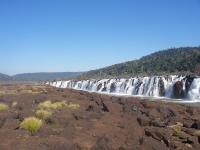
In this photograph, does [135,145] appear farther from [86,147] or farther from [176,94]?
[176,94]

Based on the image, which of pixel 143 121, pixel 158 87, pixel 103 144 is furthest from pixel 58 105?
pixel 158 87

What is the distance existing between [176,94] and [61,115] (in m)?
50.1

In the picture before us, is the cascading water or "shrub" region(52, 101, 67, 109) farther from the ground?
the cascading water

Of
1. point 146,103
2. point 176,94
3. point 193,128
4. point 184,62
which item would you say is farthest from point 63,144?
point 184,62

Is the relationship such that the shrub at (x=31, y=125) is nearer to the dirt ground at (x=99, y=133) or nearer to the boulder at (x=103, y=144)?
the dirt ground at (x=99, y=133)

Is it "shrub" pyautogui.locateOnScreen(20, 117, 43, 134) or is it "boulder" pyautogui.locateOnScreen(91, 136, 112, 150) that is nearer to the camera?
"boulder" pyautogui.locateOnScreen(91, 136, 112, 150)

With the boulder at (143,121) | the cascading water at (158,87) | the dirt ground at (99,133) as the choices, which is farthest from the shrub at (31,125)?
the cascading water at (158,87)

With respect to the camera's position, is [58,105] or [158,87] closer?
[58,105]

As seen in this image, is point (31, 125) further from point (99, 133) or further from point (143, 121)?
point (143, 121)

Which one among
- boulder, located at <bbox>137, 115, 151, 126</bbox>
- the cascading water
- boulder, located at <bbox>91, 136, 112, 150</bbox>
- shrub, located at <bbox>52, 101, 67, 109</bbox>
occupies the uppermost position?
the cascading water

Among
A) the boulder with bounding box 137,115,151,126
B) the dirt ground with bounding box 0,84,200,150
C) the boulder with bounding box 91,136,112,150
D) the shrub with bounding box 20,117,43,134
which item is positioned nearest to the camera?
the dirt ground with bounding box 0,84,200,150

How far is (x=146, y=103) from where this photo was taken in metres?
21.9

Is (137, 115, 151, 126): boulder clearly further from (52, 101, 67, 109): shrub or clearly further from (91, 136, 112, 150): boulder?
(52, 101, 67, 109): shrub

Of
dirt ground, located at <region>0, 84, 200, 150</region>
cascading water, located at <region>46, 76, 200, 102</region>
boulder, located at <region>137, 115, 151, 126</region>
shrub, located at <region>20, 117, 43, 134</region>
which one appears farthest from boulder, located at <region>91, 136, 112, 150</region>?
cascading water, located at <region>46, 76, 200, 102</region>
